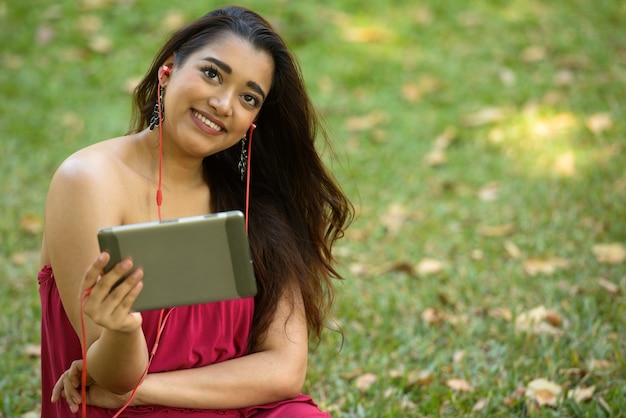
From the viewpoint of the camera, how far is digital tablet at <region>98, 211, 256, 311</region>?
164 centimetres

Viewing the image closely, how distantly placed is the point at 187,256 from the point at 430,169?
323cm

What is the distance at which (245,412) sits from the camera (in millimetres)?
2197

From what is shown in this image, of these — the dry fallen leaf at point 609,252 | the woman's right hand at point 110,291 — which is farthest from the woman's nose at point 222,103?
the dry fallen leaf at point 609,252

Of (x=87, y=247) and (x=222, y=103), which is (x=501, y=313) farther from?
(x=87, y=247)

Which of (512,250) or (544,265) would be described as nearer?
(544,265)

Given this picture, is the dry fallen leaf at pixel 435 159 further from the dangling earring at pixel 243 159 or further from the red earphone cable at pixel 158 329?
the red earphone cable at pixel 158 329

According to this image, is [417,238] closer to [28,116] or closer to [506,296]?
[506,296]

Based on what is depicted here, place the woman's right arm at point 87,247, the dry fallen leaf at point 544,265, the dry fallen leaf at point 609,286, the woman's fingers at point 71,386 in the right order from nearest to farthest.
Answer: the woman's right arm at point 87,247 < the woman's fingers at point 71,386 < the dry fallen leaf at point 609,286 < the dry fallen leaf at point 544,265

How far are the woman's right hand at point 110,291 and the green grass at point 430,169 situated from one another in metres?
1.28

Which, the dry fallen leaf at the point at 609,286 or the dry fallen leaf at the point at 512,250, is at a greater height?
the dry fallen leaf at the point at 609,286

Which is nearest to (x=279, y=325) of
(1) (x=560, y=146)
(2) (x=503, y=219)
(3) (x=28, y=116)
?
(2) (x=503, y=219)

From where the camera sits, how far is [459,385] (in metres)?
2.85

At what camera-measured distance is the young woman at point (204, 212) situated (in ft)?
6.45

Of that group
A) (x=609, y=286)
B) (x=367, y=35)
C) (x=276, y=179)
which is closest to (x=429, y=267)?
(x=609, y=286)
